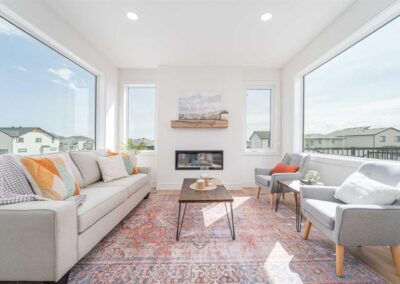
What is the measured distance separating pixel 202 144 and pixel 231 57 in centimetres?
191

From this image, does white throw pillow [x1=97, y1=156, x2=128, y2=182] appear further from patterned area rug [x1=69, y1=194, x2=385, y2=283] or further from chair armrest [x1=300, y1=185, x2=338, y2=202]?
chair armrest [x1=300, y1=185, x2=338, y2=202]

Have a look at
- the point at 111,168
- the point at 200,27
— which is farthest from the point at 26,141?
the point at 200,27

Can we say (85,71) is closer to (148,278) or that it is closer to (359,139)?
(148,278)

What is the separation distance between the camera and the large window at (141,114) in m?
4.53

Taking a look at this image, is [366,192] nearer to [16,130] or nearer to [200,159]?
[200,159]

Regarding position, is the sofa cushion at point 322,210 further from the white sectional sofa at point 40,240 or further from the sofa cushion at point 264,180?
the white sectional sofa at point 40,240

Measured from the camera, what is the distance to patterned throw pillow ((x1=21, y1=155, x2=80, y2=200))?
164 centimetres

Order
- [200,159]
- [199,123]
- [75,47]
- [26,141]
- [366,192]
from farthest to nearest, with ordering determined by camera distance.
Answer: [200,159] < [199,123] < [75,47] < [26,141] < [366,192]

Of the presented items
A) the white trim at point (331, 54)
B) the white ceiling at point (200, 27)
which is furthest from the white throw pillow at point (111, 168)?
the white trim at point (331, 54)

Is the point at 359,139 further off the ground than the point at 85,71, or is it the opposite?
the point at 85,71

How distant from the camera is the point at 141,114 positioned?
14.9 ft

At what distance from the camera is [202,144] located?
416cm

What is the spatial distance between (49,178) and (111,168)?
3.68ft

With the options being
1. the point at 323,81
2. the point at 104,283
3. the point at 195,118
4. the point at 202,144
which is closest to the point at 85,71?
the point at 195,118
